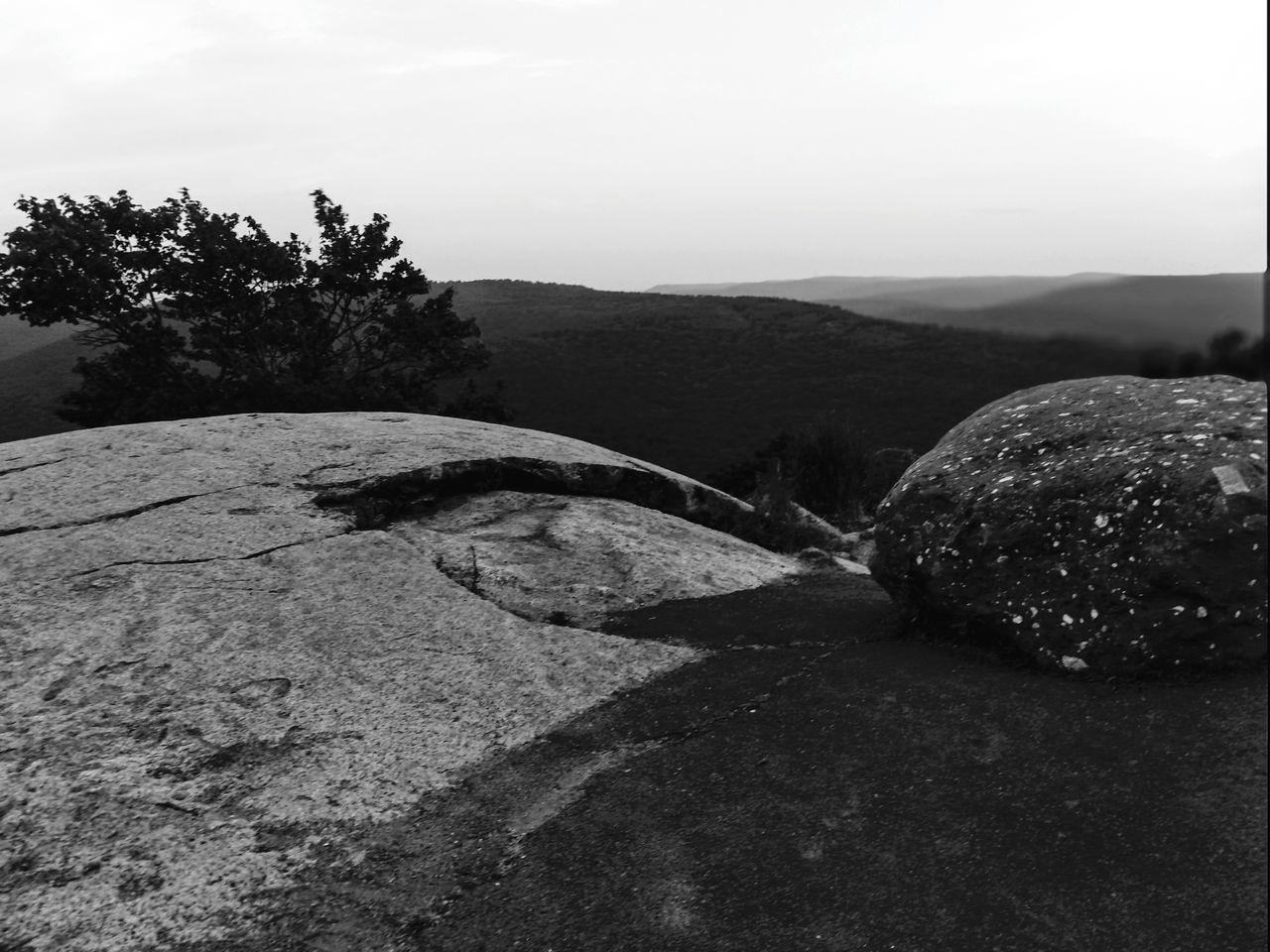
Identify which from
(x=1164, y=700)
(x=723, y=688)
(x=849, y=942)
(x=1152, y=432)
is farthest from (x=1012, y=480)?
(x=849, y=942)

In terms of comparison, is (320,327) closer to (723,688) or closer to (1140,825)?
(723,688)

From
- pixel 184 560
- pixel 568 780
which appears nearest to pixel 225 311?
pixel 184 560

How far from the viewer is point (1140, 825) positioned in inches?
201

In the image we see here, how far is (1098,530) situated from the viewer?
22.3ft

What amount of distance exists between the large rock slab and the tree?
52.9ft

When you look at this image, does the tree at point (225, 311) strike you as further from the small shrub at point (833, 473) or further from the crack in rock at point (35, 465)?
the crack in rock at point (35, 465)

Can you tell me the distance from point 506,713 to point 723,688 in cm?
163

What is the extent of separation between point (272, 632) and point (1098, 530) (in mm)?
6353

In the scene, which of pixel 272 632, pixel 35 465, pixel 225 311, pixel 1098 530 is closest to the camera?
pixel 1098 530

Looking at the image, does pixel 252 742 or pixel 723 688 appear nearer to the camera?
pixel 252 742

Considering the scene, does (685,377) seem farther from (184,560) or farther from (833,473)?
(184,560)

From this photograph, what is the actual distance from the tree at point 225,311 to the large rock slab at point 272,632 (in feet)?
52.9

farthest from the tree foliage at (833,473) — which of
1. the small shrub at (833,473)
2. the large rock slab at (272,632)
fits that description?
the large rock slab at (272,632)

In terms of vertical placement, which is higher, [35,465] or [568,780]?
[35,465]
